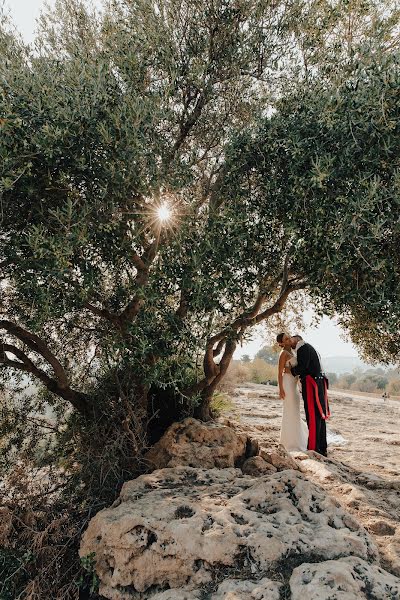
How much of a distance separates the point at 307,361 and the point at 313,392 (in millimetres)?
772

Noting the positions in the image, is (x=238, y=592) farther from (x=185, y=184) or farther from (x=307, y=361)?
(x=307, y=361)

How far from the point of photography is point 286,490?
21.5ft

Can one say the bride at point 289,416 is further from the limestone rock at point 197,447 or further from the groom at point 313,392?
the limestone rock at point 197,447

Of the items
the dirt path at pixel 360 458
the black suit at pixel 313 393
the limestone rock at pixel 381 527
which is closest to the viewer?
the limestone rock at pixel 381 527

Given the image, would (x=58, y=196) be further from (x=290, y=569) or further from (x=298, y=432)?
(x=298, y=432)

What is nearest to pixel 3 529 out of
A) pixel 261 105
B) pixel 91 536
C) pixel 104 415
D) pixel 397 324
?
pixel 91 536

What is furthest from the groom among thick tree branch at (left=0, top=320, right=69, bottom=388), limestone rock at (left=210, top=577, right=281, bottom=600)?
limestone rock at (left=210, top=577, right=281, bottom=600)

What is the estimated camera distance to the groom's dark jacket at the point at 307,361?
11.0 m

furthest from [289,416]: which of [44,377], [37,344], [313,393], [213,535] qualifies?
[213,535]

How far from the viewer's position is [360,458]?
1160 centimetres

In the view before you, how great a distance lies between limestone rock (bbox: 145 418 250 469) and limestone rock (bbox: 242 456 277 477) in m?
0.26

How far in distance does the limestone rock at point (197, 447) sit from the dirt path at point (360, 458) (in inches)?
54.3

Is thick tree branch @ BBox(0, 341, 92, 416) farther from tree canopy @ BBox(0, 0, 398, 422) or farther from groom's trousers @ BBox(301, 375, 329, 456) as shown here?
groom's trousers @ BBox(301, 375, 329, 456)

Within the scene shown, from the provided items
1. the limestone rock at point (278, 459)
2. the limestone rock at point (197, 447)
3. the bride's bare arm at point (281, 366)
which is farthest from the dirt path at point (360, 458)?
the limestone rock at point (197, 447)
